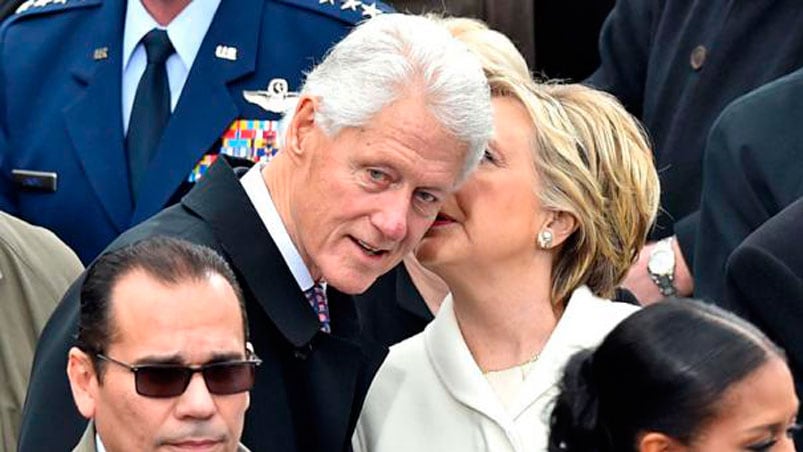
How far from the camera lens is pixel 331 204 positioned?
185 inches

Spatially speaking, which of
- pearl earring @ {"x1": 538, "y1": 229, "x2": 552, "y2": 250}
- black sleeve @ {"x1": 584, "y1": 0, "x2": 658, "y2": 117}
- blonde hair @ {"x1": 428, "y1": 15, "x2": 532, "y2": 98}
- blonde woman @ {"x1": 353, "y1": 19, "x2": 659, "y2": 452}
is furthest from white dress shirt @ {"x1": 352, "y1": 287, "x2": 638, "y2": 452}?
black sleeve @ {"x1": 584, "y1": 0, "x2": 658, "y2": 117}

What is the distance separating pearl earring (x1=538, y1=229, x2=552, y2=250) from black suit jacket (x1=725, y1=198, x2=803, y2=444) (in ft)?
1.41

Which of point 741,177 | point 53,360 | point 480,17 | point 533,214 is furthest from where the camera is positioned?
point 480,17

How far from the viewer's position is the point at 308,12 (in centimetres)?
620

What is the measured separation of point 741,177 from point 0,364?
1.88 meters

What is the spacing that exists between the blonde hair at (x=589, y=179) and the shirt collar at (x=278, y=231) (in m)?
0.60

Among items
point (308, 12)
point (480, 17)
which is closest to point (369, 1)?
point (308, 12)

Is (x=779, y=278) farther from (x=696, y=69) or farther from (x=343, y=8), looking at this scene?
(x=343, y=8)

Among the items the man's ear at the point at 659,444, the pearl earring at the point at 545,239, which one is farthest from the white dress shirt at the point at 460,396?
the man's ear at the point at 659,444

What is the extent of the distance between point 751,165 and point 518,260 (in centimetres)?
72

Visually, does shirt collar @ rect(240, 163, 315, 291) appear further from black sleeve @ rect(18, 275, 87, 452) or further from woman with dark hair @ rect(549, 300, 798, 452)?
woman with dark hair @ rect(549, 300, 798, 452)

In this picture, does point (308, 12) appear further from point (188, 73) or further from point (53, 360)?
point (53, 360)

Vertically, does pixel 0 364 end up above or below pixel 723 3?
below

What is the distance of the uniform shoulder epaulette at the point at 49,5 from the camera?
20.8 ft
